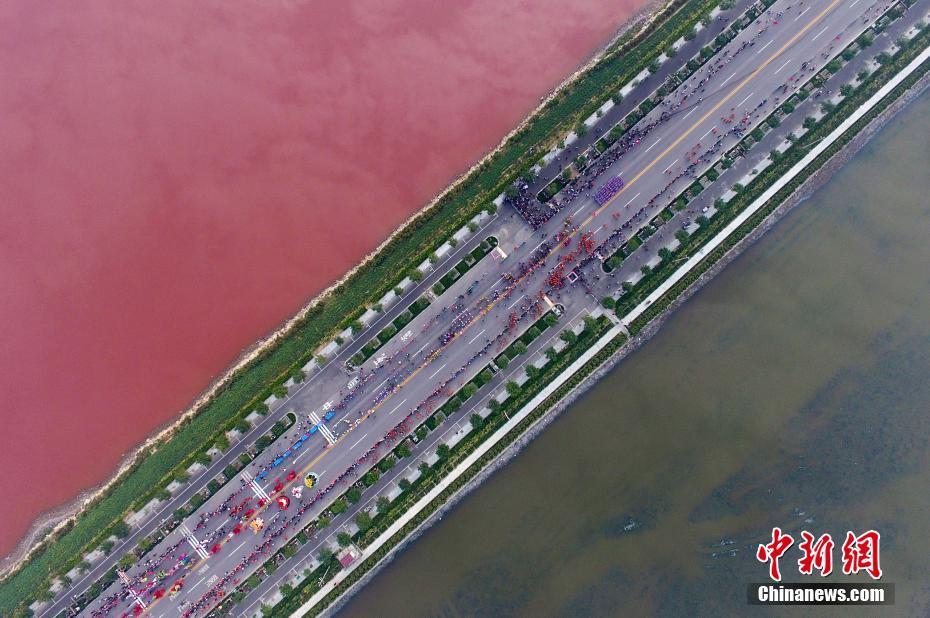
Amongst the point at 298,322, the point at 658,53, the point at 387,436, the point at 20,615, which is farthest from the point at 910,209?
the point at 20,615

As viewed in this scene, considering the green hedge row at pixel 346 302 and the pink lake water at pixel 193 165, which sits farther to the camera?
the pink lake water at pixel 193 165

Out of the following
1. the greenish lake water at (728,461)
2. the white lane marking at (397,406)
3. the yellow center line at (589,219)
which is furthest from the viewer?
the white lane marking at (397,406)

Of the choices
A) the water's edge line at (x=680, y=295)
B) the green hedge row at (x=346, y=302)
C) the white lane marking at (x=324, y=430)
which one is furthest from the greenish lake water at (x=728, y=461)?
the green hedge row at (x=346, y=302)

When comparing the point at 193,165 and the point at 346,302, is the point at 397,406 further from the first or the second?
the point at 193,165

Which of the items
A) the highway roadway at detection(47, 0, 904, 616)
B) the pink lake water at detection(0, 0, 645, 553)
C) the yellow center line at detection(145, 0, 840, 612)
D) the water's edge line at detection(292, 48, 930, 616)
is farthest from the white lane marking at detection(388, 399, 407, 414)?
the pink lake water at detection(0, 0, 645, 553)

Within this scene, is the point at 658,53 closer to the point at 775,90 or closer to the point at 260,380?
the point at 775,90

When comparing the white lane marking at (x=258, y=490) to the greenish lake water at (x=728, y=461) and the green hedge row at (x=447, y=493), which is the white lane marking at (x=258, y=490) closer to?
the green hedge row at (x=447, y=493)

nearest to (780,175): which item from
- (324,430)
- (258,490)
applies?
(324,430)
